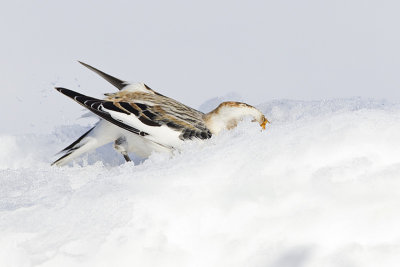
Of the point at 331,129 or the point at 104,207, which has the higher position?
the point at 331,129

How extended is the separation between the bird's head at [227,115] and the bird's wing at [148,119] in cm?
8

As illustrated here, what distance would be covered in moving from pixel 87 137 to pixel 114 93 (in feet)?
1.53

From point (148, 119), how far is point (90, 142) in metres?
0.73

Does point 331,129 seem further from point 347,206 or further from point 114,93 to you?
point 114,93

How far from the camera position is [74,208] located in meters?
3.19

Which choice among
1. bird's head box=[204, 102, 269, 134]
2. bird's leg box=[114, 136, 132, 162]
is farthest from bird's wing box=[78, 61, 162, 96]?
bird's head box=[204, 102, 269, 134]

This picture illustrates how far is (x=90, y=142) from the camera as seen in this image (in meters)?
5.38

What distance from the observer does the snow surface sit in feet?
9.71

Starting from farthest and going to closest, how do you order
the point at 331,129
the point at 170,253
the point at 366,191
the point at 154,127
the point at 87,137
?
the point at 87,137
the point at 154,127
the point at 331,129
the point at 366,191
the point at 170,253

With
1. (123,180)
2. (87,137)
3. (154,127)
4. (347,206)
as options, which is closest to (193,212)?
(123,180)

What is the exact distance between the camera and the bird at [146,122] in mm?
4844

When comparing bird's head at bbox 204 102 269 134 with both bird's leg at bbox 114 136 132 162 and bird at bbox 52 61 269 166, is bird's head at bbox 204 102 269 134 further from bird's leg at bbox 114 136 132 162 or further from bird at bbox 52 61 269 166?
bird's leg at bbox 114 136 132 162

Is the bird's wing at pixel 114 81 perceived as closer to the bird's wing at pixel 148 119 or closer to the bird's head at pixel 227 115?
the bird's wing at pixel 148 119

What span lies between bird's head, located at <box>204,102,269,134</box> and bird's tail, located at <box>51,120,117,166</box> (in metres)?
0.83
